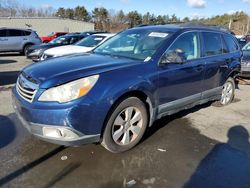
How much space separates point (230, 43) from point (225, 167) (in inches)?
140

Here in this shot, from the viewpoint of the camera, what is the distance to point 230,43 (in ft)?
20.4

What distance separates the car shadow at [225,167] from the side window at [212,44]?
1.74 meters

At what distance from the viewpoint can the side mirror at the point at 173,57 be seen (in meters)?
4.16

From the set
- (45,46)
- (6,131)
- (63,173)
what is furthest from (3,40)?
(63,173)

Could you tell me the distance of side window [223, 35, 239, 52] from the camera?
19.9 feet

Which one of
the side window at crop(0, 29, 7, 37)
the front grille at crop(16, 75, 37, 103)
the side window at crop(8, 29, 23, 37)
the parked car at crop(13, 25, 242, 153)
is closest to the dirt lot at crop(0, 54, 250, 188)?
the parked car at crop(13, 25, 242, 153)

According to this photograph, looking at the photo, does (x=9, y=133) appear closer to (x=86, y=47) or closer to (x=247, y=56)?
(x=86, y=47)

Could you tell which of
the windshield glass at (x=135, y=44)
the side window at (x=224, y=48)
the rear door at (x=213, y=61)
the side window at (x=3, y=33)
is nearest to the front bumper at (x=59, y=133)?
the windshield glass at (x=135, y=44)

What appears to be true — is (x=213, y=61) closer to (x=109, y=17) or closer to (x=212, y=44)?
(x=212, y=44)

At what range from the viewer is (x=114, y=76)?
139 inches

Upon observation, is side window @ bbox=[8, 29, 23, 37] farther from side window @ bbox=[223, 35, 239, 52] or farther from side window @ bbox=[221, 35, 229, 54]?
side window @ bbox=[221, 35, 229, 54]

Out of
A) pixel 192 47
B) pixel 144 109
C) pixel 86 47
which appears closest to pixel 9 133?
pixel 144 109

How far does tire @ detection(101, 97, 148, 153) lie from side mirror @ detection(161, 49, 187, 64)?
786mm

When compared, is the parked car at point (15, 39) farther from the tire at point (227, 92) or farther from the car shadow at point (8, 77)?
the tire at point (227, 92)
